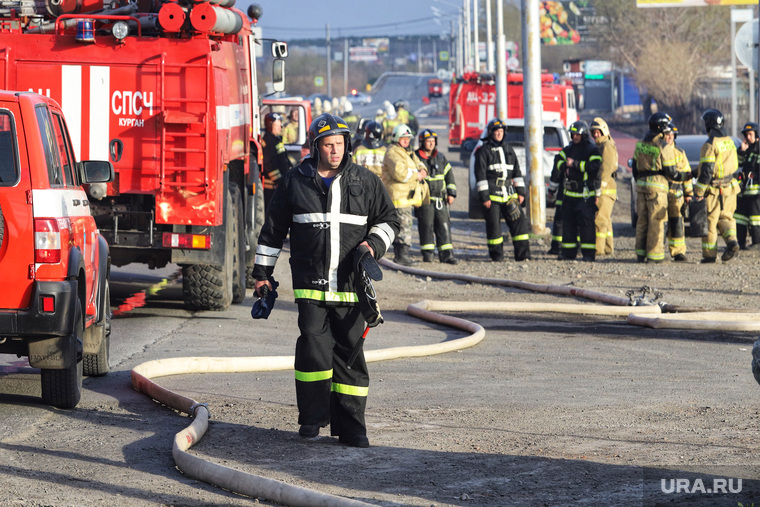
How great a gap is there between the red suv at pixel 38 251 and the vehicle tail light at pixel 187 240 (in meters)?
3.58

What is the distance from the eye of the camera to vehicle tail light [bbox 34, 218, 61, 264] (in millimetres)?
6691

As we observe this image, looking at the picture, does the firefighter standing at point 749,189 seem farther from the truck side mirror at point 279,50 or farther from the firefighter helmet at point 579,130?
the truck side mirror at point 279,50

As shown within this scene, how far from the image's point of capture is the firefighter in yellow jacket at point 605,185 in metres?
16.5

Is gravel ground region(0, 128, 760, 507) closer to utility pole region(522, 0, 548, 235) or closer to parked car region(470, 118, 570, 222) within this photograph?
utility pole region(522, 0, 548, 235)

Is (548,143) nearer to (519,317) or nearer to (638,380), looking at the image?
(519,317)

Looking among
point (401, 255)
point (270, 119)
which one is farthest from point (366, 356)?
point (270, 119)

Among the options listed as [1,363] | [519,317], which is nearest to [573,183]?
[519,317]

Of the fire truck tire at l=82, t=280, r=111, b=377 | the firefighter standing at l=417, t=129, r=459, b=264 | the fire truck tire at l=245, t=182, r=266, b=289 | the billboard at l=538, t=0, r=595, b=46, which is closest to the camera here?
the fire truck tire at l=82, t=280, r=111, b=377

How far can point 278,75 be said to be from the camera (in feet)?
48.5

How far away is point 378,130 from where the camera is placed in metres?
17.3

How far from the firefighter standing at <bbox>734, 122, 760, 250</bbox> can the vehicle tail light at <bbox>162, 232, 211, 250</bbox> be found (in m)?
8.70

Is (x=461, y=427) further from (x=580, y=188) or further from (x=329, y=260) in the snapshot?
(x=580, y=188)

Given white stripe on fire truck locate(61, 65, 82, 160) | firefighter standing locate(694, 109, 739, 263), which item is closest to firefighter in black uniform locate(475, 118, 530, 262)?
firefighter standing locate(694, 109, 739, 263)

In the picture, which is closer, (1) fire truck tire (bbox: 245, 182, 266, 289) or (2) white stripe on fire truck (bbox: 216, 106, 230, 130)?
(2) white stripe on fire truck (bbox: 216, 106, 230, 130)
